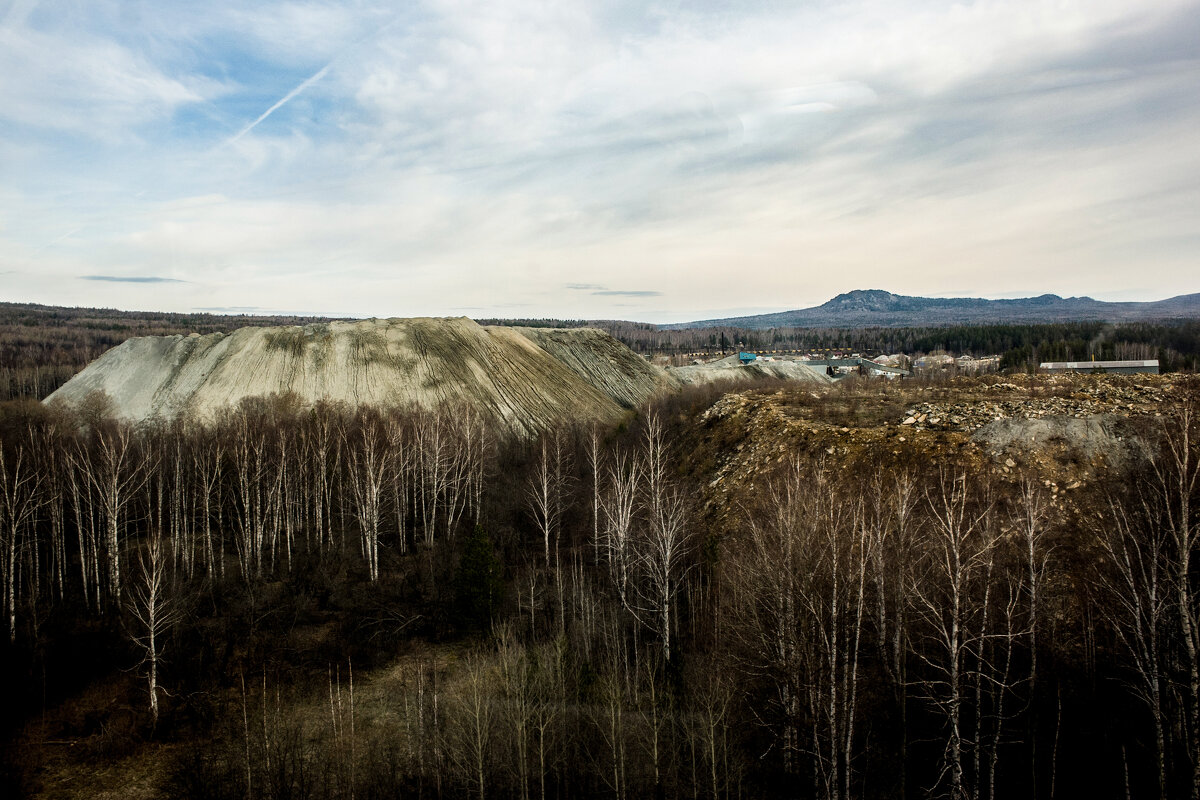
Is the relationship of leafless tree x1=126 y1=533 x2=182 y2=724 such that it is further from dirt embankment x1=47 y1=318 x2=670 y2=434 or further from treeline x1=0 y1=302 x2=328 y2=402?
treeline x1=0 y1=302 x2=328 y2=402

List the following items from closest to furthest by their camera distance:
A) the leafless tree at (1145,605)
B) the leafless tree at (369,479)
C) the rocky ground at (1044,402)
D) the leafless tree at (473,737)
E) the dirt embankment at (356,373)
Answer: the leafless tree at (1145,605)
the leafless tree at (473,737)
the rocky ground at (1044,402)
the leafless tree at (369,479)
the dirt embankment at (356,373)

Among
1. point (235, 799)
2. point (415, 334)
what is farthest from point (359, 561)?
point (415, 334)

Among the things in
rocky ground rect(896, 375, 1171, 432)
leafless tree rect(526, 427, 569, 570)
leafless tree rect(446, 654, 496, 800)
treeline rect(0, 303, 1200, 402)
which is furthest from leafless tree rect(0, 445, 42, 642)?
treeline rect(0, 303, 1200, 402)

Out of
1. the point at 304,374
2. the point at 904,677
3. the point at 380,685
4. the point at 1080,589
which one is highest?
the point at 304,374

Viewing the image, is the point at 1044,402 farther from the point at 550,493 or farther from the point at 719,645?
the point at 550,493

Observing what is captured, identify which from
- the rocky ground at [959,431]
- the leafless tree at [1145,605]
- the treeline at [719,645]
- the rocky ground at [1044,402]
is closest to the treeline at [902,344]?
the rocky ground at [1044,402]

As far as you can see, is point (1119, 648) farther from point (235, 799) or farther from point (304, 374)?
point (304, 374)

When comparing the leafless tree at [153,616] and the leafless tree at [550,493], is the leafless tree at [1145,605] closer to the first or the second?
the leafless tree at [550,493]

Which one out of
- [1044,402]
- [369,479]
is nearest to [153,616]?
[369,479]
